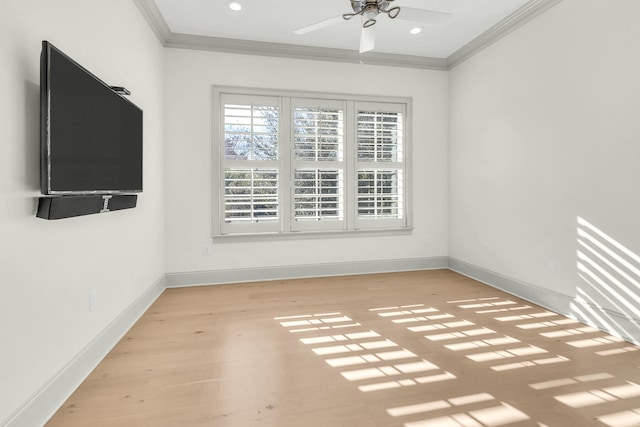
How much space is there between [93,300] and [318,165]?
277 centimetres

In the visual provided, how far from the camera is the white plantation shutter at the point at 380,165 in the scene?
4.34 meters

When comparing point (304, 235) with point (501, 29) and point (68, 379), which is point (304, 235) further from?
point (501, 29)

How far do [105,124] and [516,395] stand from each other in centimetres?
289

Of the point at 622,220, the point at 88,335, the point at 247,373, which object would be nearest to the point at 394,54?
the point at 622,220

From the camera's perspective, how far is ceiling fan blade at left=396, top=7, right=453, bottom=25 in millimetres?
2424

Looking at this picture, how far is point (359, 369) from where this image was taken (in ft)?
6.72

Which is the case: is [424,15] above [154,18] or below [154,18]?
below

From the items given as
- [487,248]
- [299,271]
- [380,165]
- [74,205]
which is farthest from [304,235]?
[74,205]

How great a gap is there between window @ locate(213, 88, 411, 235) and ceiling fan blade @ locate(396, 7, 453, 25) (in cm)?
177

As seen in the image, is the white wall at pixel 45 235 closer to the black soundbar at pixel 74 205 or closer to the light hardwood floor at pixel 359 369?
the black soundbar at pixel 74 205

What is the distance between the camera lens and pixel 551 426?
154 centimetres

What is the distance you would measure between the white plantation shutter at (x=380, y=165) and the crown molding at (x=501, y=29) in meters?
0.93

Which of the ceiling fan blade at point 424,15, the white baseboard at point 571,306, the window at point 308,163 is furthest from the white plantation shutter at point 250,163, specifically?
the white baseboard at point 571,306

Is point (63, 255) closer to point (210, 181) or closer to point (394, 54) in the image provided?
point (210, 181)
